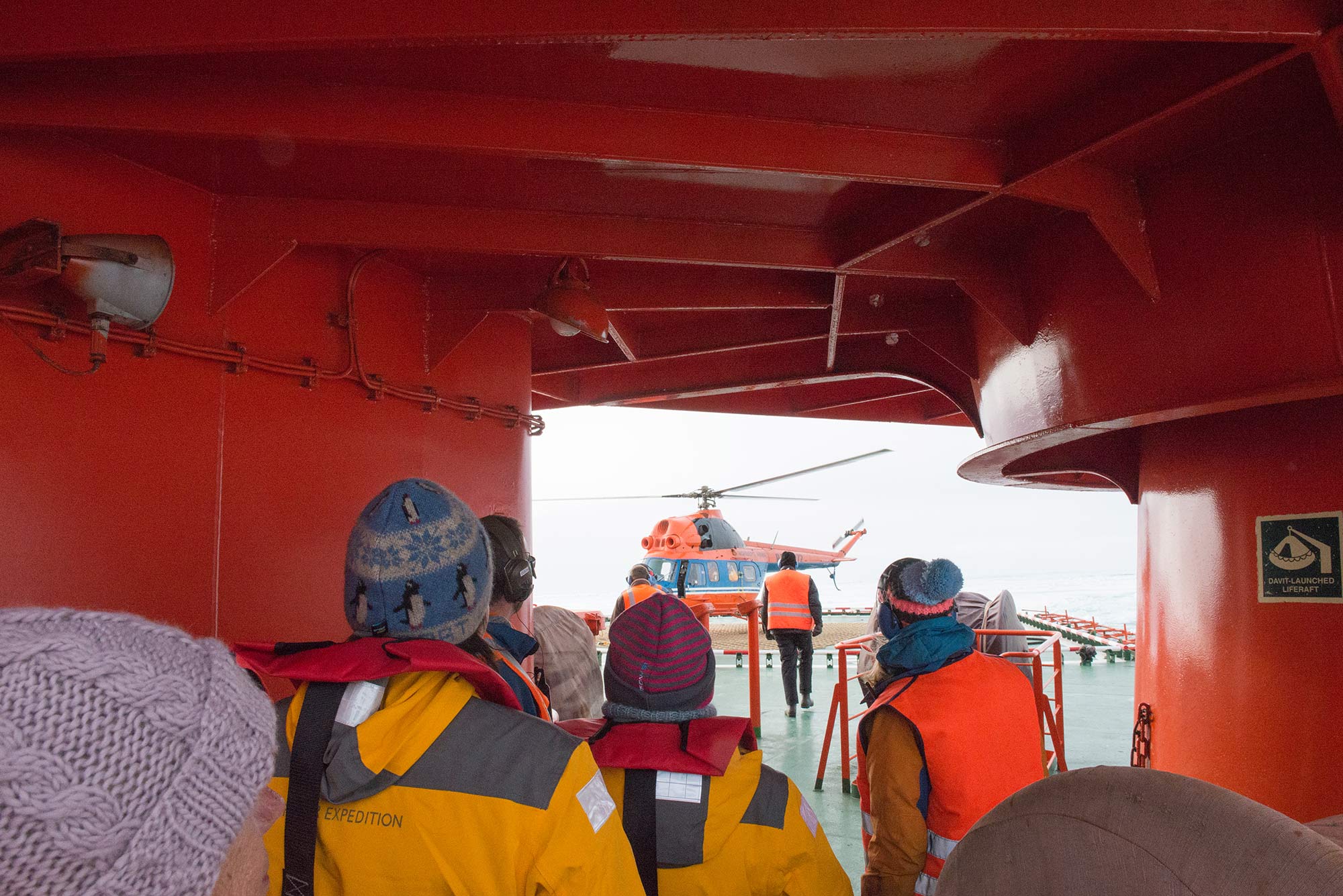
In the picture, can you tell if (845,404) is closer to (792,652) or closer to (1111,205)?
(792,652)

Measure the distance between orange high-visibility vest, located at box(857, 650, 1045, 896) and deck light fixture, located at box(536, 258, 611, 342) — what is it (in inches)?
88.3

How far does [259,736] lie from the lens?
2.59 feet

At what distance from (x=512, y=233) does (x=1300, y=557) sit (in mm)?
3466

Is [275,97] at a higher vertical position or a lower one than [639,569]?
higher

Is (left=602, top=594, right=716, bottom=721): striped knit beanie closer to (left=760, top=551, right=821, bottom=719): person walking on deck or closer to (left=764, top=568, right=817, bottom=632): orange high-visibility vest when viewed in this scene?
(left=760, top=551, right=821, bottom=719): person walking on deck

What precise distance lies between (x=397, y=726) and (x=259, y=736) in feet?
2.37

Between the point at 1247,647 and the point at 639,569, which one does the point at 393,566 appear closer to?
the point at 1247,647

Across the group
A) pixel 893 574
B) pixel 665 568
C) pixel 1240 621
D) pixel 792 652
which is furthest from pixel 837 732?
pixel 665 568

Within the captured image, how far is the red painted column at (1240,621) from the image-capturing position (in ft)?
10.7

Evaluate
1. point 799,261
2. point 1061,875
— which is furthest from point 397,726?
point 799,261

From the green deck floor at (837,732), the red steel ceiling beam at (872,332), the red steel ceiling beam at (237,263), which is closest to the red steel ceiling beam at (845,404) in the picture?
the red steel ceiling beam at (872,332)

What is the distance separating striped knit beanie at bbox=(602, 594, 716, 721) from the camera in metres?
2.07

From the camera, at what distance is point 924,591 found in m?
2.94

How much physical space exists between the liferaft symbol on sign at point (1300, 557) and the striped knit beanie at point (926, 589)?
58.6 inches
